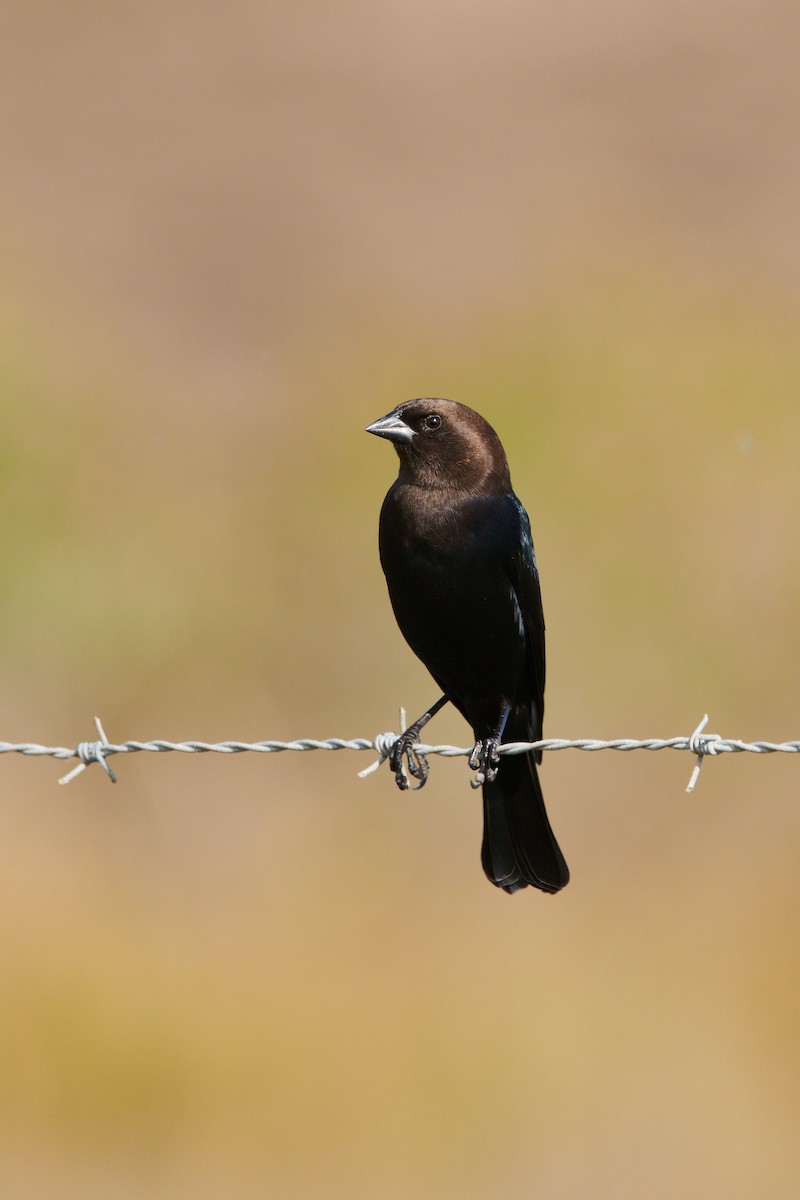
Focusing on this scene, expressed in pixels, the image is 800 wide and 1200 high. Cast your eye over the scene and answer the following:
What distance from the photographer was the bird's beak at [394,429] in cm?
504

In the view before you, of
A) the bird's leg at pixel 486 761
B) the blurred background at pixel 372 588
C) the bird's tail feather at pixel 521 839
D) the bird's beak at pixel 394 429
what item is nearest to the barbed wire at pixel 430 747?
the bird's leg at pixel 486 761

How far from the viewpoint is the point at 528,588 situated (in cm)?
492

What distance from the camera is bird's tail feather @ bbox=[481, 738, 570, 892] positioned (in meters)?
5.10

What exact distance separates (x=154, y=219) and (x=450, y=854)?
10.9 meters

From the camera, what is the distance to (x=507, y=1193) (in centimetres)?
596

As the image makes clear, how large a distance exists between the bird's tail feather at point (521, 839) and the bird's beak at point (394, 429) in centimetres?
103

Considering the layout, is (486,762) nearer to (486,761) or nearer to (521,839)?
(486,761)

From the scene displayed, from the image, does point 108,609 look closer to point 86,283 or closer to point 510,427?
point 510,427

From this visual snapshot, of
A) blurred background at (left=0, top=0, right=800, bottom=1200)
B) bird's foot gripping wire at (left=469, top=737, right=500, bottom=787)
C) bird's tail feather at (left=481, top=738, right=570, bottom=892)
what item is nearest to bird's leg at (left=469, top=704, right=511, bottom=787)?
bird's foot gripping wire at (left=469, top=737, right=500, bottom=787)

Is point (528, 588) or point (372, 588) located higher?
point (372, 588)

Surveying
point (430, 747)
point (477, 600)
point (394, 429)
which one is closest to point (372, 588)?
point (394, 429)

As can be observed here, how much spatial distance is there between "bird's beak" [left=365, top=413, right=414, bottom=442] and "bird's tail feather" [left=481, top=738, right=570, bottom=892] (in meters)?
1.03

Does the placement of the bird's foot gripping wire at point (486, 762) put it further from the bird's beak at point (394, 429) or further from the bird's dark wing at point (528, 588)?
the bird's beak at point (394, 429)

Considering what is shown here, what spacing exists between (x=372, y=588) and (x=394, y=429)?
4871 mm
